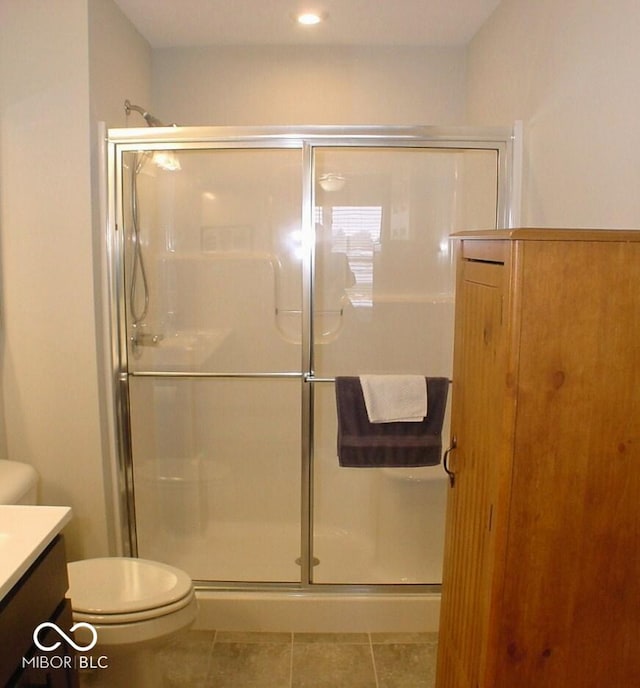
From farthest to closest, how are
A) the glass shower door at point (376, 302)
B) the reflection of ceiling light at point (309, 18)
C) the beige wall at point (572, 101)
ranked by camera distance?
1. the glass shower door at point (376, 302)
2. the reflection of ceiling light at point (309, 18)
3. the beige wall at point (572, 101)

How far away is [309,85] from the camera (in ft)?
9.91

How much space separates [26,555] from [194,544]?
1712mm

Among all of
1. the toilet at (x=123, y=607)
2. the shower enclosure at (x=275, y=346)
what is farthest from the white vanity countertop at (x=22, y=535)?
the shower enclosure at (x=275, y=346)

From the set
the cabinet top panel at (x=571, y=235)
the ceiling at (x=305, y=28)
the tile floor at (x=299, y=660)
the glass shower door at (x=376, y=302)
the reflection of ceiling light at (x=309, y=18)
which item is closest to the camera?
the cabinet top panel at (x=571, y=235)

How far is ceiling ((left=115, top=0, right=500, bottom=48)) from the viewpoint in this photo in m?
2.47

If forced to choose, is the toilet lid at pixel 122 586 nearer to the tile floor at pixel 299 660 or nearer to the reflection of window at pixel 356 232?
the tile floor at pixel 299 660

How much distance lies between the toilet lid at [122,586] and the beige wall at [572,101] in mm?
1628

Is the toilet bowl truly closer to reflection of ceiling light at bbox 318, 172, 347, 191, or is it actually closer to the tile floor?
the tile floor

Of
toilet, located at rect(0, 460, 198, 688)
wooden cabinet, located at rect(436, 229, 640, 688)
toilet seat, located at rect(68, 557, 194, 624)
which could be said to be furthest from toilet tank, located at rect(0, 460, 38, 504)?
wooden cabinet, located at rect(436, 229, 640, 688)

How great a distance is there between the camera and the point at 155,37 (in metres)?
2.83

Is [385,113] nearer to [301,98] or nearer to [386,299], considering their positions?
[301,98]

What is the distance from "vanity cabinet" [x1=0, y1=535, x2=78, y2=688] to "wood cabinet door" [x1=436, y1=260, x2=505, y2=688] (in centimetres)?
88

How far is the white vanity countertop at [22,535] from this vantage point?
3.71 ft

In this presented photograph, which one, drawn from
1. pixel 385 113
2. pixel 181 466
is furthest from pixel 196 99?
pixel 181 466
